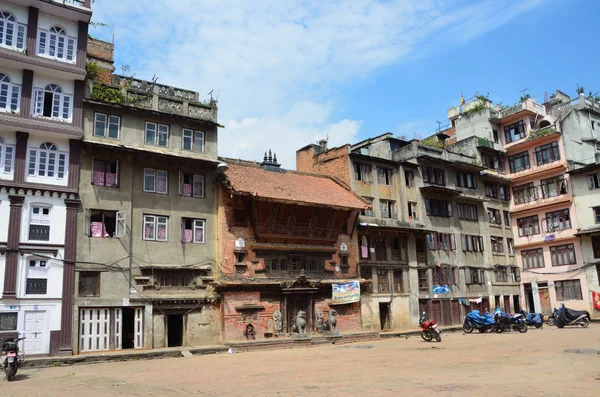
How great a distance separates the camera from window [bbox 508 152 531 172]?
159ft

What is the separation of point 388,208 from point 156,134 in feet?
61.6

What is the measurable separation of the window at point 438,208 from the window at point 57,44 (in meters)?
28.1

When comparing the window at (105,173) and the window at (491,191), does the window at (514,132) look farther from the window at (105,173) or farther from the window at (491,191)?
the window at (105,173)

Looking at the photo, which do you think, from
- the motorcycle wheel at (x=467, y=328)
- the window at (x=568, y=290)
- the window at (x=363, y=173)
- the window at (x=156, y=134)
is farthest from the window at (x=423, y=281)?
the window at (x=156, y=134)

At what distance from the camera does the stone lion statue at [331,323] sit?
31.6m

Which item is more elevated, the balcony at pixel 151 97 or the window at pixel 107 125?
the balcony at pixel 151 97

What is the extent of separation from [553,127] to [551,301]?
616 inches

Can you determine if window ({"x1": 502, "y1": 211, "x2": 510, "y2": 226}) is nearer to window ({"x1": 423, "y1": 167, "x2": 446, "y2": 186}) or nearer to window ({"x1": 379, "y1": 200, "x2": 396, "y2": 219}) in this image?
window ({"x1": 423, "y1": 167, "x2": 446, "y2": 186})

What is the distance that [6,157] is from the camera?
23812mm

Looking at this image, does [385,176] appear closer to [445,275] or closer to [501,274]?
[445,275]

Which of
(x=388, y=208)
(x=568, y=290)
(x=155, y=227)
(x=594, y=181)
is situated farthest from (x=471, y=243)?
(x=155, y=227)

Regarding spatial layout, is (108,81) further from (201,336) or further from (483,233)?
(483,233)

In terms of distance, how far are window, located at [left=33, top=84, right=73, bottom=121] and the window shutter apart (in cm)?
535

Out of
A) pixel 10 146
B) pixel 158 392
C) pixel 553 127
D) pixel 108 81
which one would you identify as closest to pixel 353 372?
pixel 158 392
